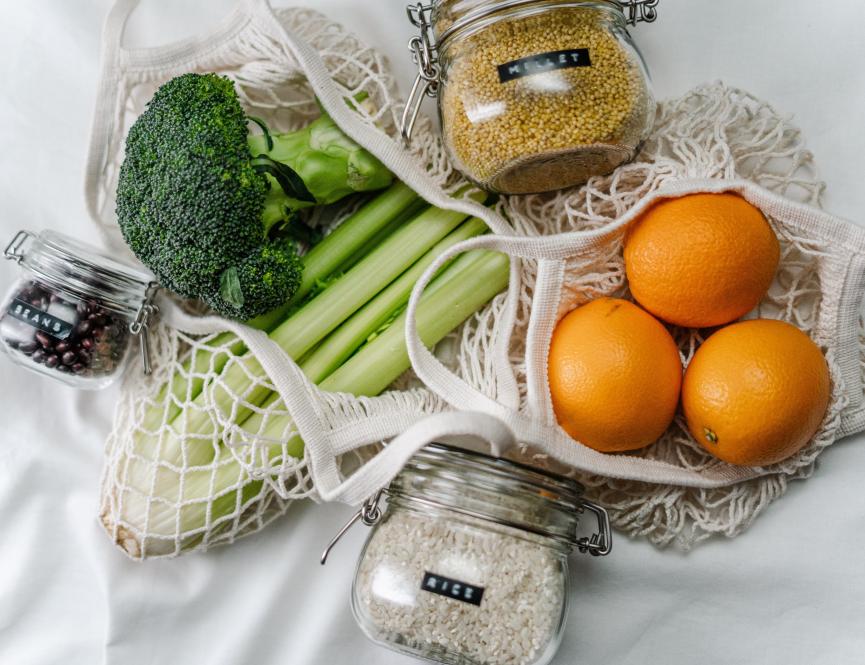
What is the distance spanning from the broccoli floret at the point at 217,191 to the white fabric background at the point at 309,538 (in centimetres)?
20

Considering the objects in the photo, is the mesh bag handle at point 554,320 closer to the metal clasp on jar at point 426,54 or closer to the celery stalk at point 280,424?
the celery stalk at point 280,424

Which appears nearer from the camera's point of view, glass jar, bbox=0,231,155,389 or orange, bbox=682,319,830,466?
orange, bbox=682,319,830,466

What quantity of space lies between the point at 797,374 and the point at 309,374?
55 cm

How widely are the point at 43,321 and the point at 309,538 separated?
422mm

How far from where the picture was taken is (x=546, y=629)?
793 millimetres

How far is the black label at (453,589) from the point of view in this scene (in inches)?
30.0

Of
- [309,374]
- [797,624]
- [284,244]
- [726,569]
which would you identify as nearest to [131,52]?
[284,244]

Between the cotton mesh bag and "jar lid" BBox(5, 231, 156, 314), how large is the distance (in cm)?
5

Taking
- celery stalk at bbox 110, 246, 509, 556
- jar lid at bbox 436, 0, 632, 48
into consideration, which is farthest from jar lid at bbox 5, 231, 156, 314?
jar lid at bbox 436, 0, 632, 48

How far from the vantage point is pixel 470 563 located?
0.78m

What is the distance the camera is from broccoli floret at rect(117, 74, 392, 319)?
829 millimetres

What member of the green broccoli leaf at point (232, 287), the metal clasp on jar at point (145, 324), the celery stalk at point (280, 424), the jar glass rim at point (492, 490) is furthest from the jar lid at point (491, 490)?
the metal clasp on jar at point (145, 324)

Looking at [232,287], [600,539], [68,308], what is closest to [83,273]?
[68,308]

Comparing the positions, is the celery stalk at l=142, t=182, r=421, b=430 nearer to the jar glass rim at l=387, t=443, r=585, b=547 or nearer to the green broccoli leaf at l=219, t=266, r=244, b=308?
the green broccoli leaf at l=219, t=266, r=244, b=308
